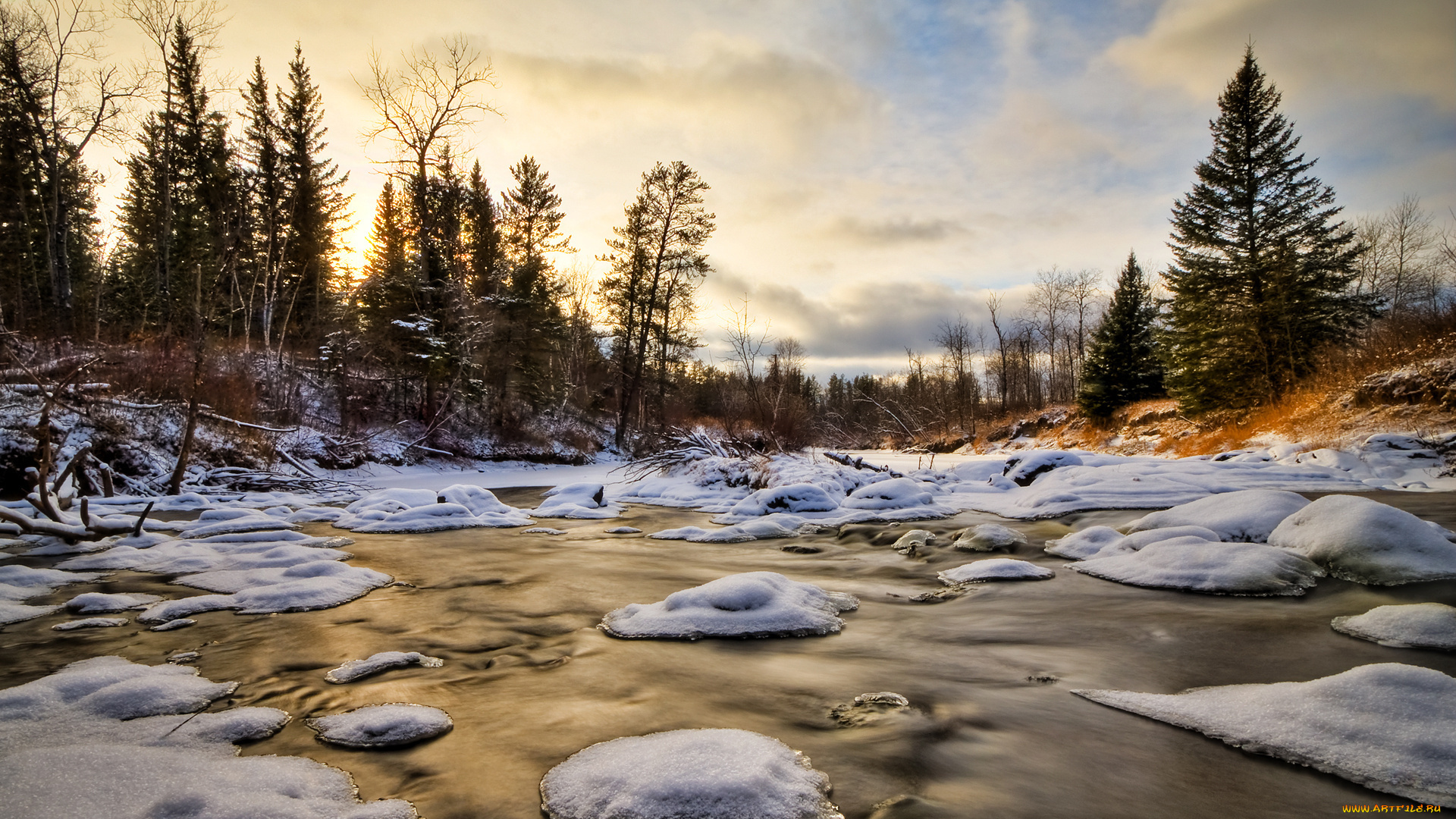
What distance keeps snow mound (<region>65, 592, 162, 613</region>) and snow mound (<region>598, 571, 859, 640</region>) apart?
3.34m

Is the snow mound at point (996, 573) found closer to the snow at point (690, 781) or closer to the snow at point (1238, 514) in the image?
the snow at point (1238, 514)

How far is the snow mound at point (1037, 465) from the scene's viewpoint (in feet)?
36.4

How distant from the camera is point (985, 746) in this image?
2236 mm

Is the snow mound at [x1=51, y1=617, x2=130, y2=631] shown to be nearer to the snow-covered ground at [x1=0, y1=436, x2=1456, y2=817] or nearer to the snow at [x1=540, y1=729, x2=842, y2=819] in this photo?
the snow-covered ground at [x1=0, y1=436, x2=1456, y2=817]

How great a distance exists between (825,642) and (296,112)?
102 feet

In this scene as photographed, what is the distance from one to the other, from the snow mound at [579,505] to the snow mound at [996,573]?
5.96 m

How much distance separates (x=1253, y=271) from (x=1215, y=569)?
65.7 ft

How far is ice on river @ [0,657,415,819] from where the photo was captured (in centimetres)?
174

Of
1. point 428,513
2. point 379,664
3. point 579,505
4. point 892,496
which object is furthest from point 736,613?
point 579,505

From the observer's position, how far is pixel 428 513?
352 inches

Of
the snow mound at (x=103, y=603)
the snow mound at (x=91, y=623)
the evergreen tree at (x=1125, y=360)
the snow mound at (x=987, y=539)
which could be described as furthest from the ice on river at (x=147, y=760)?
the evergreen tree at (x=1125, y=360)

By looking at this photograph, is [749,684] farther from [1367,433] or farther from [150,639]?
[1367,433]

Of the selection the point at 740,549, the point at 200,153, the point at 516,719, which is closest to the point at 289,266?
the point at 200,153

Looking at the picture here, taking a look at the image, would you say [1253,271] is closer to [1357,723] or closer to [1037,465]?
[1037,465]
